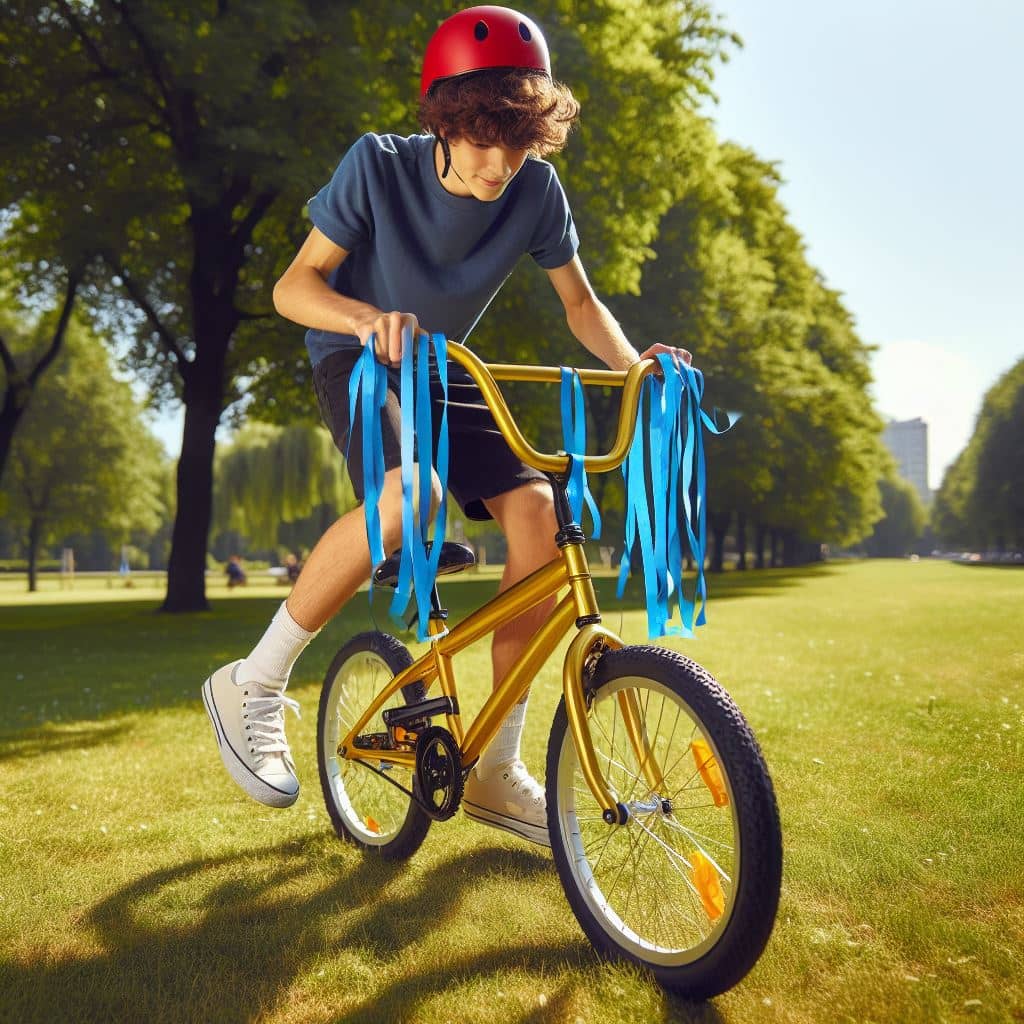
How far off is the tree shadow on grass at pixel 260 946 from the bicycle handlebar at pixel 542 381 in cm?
119

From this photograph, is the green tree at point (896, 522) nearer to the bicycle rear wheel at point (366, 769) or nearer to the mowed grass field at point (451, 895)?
the mowed grass field at point (451, 895)

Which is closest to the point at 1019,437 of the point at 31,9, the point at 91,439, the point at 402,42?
the point at 91,439

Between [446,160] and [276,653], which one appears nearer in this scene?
[446,160]

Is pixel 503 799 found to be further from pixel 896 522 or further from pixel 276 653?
pixel 896 522

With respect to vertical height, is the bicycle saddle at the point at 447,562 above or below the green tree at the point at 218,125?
below

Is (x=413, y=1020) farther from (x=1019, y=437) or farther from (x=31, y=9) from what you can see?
(x=1019, y=437)

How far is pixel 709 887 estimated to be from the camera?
2297mm

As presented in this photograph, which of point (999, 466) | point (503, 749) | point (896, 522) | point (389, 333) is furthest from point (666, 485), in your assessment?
point (896, 522)

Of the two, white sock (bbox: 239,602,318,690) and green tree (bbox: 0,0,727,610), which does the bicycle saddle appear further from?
green tree (bbox: 0,0,727,610)

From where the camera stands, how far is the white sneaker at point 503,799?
3.07 m

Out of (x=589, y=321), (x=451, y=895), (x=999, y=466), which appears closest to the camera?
(x=451, y=895)

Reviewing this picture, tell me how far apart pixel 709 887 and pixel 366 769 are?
1.67m

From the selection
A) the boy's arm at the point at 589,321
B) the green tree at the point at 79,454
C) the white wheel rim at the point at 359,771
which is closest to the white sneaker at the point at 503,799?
the white wheel rim at the point at 359,771

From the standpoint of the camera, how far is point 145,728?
6.23 metres
